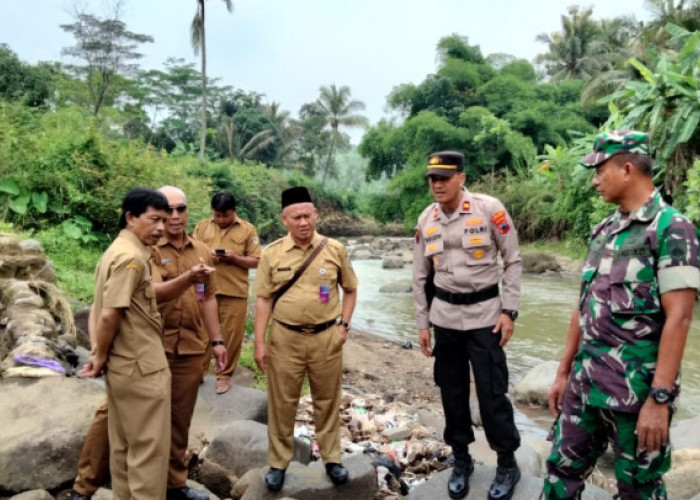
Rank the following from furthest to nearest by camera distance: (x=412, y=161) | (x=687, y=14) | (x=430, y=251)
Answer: (x=412, y=161) < (x=687, y=14) < (x=430, y=251)

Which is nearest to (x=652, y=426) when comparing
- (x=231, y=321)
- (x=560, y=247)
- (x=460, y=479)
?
(x=460, y=479)

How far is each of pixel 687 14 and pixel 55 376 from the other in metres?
26.8

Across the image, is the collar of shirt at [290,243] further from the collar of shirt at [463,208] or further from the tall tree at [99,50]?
the tall tree at [99,50]

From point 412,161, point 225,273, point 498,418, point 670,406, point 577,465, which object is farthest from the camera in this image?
point 412,161

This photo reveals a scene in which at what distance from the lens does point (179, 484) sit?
11.7ft

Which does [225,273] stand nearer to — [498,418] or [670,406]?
[498,418]

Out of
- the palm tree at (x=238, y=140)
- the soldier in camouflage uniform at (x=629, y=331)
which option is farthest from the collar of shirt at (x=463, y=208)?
the palm tree at (x=238, y=140)

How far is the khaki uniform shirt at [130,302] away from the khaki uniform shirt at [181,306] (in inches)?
20.8

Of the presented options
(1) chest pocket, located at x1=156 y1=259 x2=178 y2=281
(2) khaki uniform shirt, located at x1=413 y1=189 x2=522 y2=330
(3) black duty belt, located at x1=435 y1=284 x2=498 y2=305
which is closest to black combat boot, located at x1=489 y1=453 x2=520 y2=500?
(2) khaki uniform shirt, located at x1=413 y1=189 x2=522 y2=330

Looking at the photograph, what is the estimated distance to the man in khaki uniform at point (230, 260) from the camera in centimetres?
554

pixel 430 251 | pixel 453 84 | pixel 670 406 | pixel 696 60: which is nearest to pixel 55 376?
pixel 430 251

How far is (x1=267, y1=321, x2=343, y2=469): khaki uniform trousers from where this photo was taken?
367 cm

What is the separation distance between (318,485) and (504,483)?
1.10 meters

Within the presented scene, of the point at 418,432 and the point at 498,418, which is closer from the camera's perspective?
the point at 498,418
